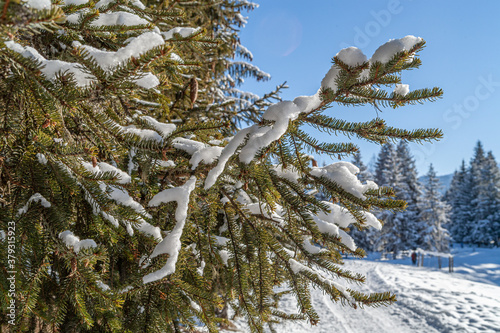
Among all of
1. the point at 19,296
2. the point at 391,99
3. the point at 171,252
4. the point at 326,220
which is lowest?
the point at 19,296

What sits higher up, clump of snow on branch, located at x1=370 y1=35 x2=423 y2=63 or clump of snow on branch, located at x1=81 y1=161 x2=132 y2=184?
clump of snow on branch, located at x1=370 y1=35 x2=423 y2=63

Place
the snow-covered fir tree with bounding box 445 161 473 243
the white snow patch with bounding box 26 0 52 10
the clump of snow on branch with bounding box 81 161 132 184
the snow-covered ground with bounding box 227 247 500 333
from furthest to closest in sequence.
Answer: the snow-covered fir tree with bounding box 445 161 473 243, the snow-covered ground with bounding box 227 247 500 333, the clump of snow on branch with bounding box 81 161 132 184, the white snow patch with bounding box 26 0 52 10

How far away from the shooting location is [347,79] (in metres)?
1.03

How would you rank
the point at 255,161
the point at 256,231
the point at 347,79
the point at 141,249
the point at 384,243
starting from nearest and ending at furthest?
the point at 347,79 < the point at 255,161 < the point at 256,231 < the point at 141,249 < the point at 384,243

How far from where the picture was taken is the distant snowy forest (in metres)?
37.6

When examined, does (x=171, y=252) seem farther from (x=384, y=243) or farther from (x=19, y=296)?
(x=384, y=243)

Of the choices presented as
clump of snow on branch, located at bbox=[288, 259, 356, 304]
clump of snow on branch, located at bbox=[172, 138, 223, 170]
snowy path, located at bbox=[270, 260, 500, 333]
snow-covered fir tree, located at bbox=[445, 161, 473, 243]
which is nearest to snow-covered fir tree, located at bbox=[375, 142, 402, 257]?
snow-covered fir tree, located at bbox=[445, 161, 473, 243]

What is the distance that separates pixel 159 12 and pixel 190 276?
1803 millimetres

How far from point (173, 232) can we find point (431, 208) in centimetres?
4530

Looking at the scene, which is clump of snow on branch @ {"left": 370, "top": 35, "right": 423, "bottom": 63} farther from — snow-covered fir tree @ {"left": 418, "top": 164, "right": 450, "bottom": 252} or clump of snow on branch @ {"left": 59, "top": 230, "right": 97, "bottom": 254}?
snow-covered fir tree @ {"left": 418, "top": 164, "right": 450, "bottom": 252}

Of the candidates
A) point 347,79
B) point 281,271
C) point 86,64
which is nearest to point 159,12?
point 86,64

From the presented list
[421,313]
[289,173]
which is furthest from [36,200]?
[421,313]

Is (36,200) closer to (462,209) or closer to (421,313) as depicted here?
(421,313)

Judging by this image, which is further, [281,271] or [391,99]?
[281,271]
